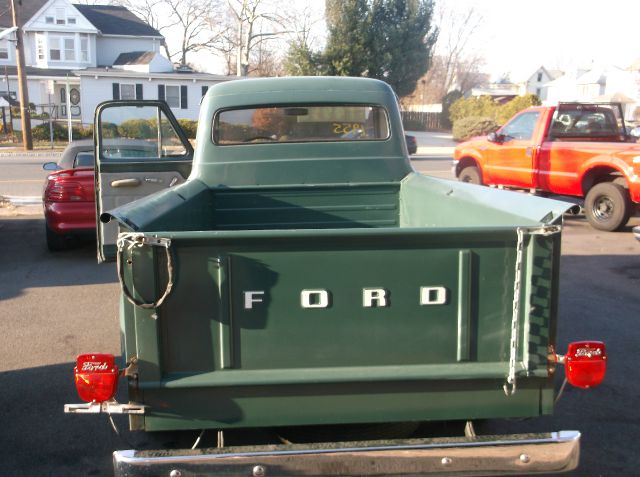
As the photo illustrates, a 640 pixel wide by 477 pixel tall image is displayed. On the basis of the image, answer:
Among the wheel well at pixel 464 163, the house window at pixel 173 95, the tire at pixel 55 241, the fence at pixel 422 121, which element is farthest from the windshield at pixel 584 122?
the fence at pixel 422 121

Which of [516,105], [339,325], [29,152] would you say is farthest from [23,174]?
[516,105]

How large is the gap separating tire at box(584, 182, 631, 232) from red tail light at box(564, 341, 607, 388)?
320 inches

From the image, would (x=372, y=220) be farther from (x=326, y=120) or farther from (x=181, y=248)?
(x=181, y=248)

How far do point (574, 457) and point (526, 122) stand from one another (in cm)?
1003

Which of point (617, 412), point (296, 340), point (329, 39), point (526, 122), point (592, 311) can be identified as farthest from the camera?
point (329, 39)

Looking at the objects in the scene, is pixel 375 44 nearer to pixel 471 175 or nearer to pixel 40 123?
pixel 40 123

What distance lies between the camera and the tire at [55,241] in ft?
29.8

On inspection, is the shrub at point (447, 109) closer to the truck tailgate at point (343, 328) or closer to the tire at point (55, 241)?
the tire at point (55, 241)

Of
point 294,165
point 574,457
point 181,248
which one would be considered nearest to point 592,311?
point 294,165

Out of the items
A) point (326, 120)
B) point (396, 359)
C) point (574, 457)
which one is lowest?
point (574, 457)

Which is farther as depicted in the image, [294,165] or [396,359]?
[294,165]

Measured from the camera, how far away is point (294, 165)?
5.15 metres

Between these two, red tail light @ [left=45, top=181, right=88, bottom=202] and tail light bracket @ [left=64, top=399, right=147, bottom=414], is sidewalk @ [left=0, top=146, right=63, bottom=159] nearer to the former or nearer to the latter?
red tail light @ [left=45, top=181, right=88, bottom=202]

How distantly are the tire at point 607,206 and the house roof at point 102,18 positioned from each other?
137 feet
